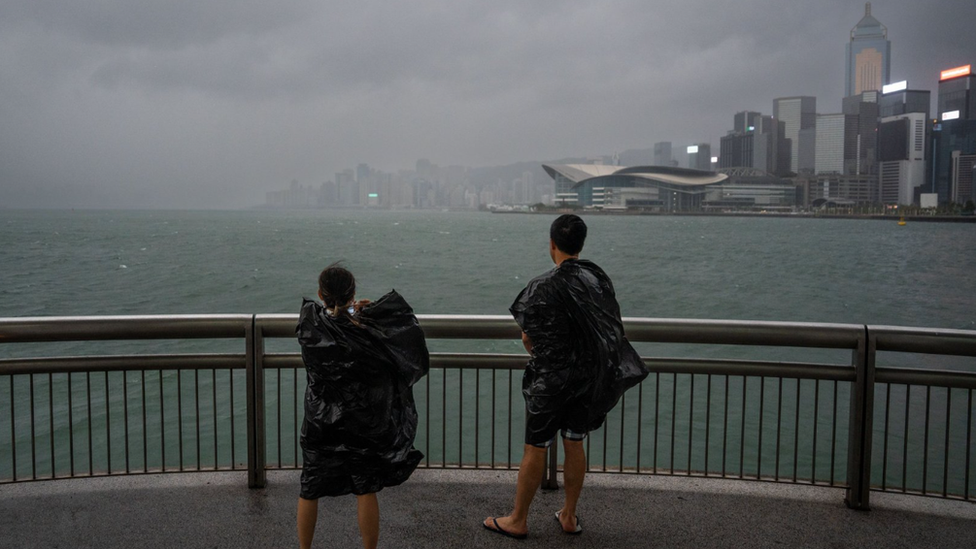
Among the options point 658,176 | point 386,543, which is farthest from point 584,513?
point 658,176

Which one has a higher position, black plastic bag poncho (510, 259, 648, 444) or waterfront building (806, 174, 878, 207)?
waterfront building (806, 174, 878, 207)

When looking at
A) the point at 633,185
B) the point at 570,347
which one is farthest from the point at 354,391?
the point at 633,185

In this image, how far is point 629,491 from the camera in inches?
167

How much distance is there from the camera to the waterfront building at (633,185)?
170 m

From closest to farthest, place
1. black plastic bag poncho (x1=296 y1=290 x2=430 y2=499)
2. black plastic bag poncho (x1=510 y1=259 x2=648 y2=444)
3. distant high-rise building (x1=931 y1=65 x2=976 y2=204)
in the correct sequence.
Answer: black plastic bag poncho (x1=296 y1=290 x2=430 y2=499) < black plastic bag poncho (x1=510 y1=259 x2=648 y2=444) < distant high-rise building (x1=931 y1=65 x2=976 y2=204)

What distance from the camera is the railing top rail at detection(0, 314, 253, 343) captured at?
4047mm

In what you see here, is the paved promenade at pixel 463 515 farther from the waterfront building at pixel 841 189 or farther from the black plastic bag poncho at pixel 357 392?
the waterfront building at pixel 841 189

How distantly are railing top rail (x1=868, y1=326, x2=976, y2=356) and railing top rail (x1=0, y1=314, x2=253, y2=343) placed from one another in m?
3.52

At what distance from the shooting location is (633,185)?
17212 centimetres

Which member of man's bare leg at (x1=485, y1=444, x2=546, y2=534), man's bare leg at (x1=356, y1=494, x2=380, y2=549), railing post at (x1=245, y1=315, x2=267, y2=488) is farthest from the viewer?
railing post at (x1=245, y1=315, x2=267, y2=488)

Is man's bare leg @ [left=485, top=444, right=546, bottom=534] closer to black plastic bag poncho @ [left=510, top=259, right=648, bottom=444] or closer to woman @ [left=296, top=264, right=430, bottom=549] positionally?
black plastic bag poncho @ [left=510, top=259, right=648, bottom=444]

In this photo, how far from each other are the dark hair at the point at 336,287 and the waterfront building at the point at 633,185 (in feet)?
552

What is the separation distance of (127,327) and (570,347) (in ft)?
8.28

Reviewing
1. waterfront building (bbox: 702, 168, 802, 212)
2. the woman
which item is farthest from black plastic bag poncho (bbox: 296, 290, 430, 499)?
waterfront building (bbox: 702, 168, 802, 212)
